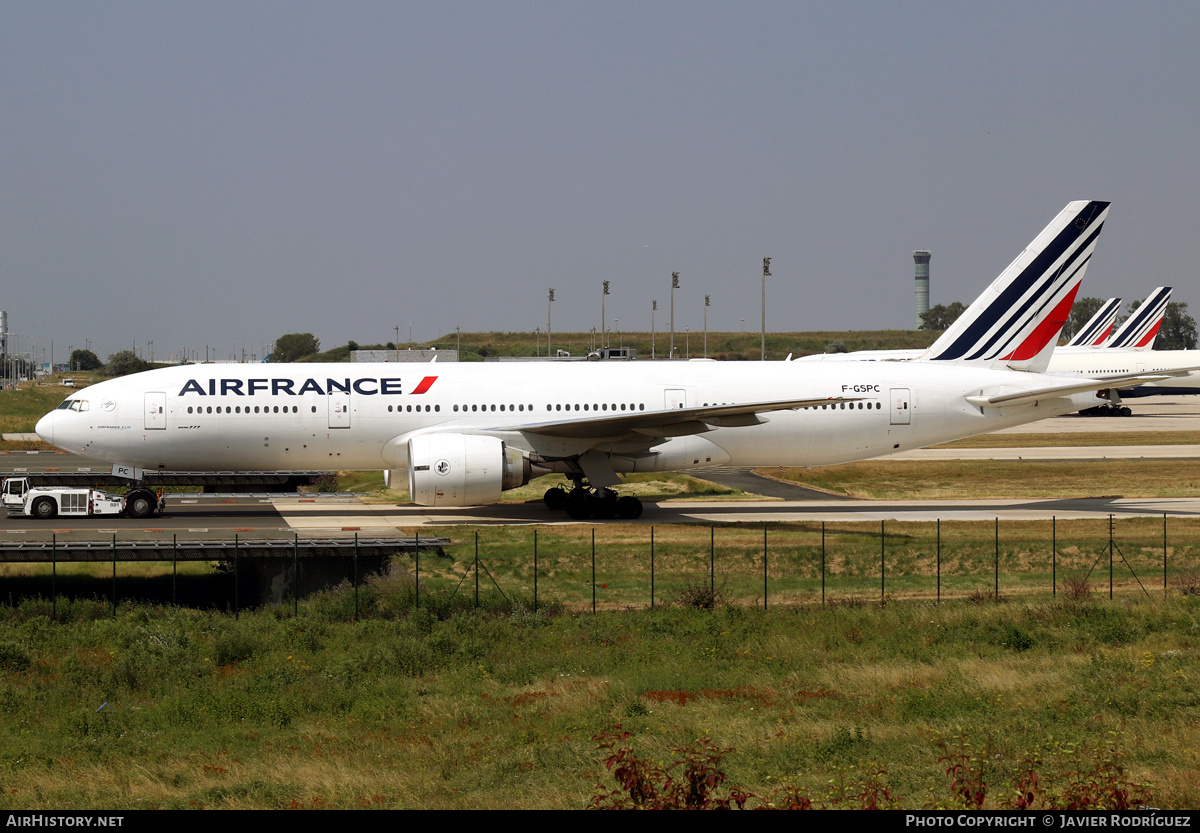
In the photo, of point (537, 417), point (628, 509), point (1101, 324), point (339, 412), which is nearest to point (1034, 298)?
point (628, 509)

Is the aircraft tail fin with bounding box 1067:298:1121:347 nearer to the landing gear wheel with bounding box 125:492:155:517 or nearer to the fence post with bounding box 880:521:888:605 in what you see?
the fence post with bounding box 880:521:888:605

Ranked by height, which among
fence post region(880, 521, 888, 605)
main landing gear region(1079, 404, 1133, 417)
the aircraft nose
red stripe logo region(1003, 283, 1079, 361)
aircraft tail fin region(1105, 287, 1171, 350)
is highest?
aircraft tail fin region(1105, 287, 1171, 350)

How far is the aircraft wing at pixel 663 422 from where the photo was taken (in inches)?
1346

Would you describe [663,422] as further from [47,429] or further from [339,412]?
[47,429]

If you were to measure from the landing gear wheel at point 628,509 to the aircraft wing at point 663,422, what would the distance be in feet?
9.62

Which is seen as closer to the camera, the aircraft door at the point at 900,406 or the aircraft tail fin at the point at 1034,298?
the aircraft door at the point at 900,406

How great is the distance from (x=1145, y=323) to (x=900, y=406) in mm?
83860

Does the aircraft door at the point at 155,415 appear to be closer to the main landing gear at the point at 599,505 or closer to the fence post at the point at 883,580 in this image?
the main landing gear at the point at 599,505

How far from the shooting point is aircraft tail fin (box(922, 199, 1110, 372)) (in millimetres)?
40938

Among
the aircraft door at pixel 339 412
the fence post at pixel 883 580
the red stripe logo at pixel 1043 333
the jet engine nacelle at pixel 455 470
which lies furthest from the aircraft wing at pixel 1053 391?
the aircraft door at pixel 339 412

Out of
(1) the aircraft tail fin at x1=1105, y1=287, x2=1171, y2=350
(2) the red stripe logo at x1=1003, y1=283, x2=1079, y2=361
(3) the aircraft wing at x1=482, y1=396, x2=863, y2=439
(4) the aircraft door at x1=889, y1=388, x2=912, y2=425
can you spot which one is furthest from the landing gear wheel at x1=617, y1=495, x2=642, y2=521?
(1) the aircraft tail fin at x1=1105, y1=287, x2=1171, y2=350

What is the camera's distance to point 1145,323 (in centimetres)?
10944

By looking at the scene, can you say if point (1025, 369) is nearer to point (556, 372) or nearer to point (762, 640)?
point (556, 372)

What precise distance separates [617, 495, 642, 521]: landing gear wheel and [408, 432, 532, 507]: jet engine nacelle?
502 centimetres
